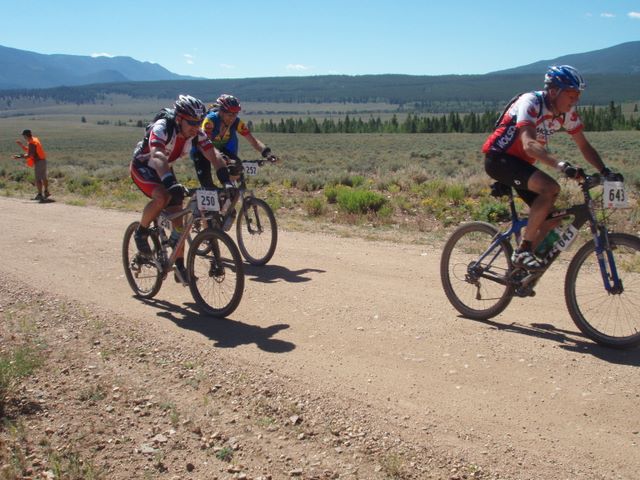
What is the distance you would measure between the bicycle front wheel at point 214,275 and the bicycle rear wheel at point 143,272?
0.62 meters

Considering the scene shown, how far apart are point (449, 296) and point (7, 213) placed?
1079 cm

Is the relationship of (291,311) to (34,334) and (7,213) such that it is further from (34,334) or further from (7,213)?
(7,213)

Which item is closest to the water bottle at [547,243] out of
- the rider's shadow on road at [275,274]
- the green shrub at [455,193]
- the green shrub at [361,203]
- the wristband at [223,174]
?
the rider's shadow on road at [275,274]

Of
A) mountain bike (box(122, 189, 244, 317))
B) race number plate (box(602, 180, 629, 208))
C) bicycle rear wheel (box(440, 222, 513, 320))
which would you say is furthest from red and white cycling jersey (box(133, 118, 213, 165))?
race number plate (box(602, 180, 629, 208))

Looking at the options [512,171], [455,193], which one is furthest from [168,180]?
[455,193]

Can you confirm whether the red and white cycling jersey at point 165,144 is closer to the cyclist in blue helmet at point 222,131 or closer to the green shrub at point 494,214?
the cyclist in blue helmet at point 222,131

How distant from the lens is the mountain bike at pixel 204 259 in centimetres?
639

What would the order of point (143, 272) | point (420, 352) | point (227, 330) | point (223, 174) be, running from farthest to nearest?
1. point (143, 272)
2. point (223, 174)
3. point (227, 330)
4. point (420, 352)

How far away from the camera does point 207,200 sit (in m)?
6.60

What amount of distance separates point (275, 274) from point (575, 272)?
3.93 metres

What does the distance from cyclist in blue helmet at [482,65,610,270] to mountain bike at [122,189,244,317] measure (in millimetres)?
2555

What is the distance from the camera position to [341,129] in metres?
104

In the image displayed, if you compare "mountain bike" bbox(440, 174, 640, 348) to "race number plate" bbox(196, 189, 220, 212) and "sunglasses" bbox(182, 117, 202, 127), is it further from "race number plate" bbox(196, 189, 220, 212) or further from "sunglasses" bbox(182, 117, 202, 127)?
"sunglasses" bbox(182, 117, 202, 127)

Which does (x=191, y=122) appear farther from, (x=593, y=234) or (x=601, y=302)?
(x=601, y=302)
